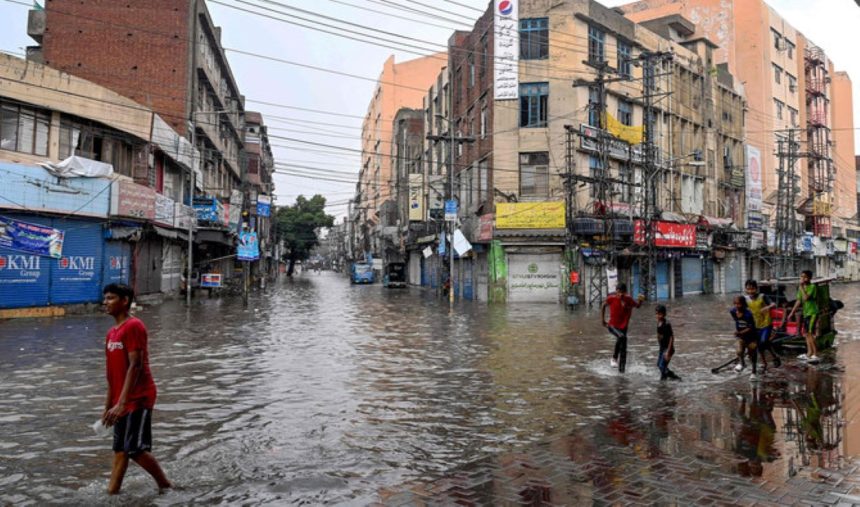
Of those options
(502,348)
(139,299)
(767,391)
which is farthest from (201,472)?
(139,299)

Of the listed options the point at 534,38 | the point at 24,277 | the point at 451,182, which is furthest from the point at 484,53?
the point at 24,277

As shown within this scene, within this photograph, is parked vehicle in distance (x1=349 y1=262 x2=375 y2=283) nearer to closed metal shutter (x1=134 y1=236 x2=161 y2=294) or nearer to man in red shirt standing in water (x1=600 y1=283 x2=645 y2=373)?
closed metal shutter (x1=134 y1=236 x2=161 y2=294)

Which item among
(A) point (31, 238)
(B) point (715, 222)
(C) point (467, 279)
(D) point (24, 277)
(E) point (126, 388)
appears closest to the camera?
(E) point (126, 388)

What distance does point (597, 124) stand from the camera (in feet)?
113

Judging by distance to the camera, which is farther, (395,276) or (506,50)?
(395,276)

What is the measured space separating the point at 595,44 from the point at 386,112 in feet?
156

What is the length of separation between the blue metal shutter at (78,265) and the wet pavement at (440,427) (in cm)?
823

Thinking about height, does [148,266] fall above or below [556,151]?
below

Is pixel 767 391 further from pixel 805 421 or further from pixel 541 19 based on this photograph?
pixel 541 19

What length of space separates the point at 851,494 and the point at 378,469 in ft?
13.2

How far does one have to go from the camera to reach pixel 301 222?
277ft

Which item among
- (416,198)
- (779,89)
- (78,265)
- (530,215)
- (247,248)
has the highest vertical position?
(779,89)

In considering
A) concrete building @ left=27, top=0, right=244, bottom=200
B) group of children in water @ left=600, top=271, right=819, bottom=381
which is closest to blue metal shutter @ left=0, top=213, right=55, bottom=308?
concrete building @ left=27, top=0, right=244, bottom=200

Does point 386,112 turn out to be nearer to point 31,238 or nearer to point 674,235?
point 674,235
